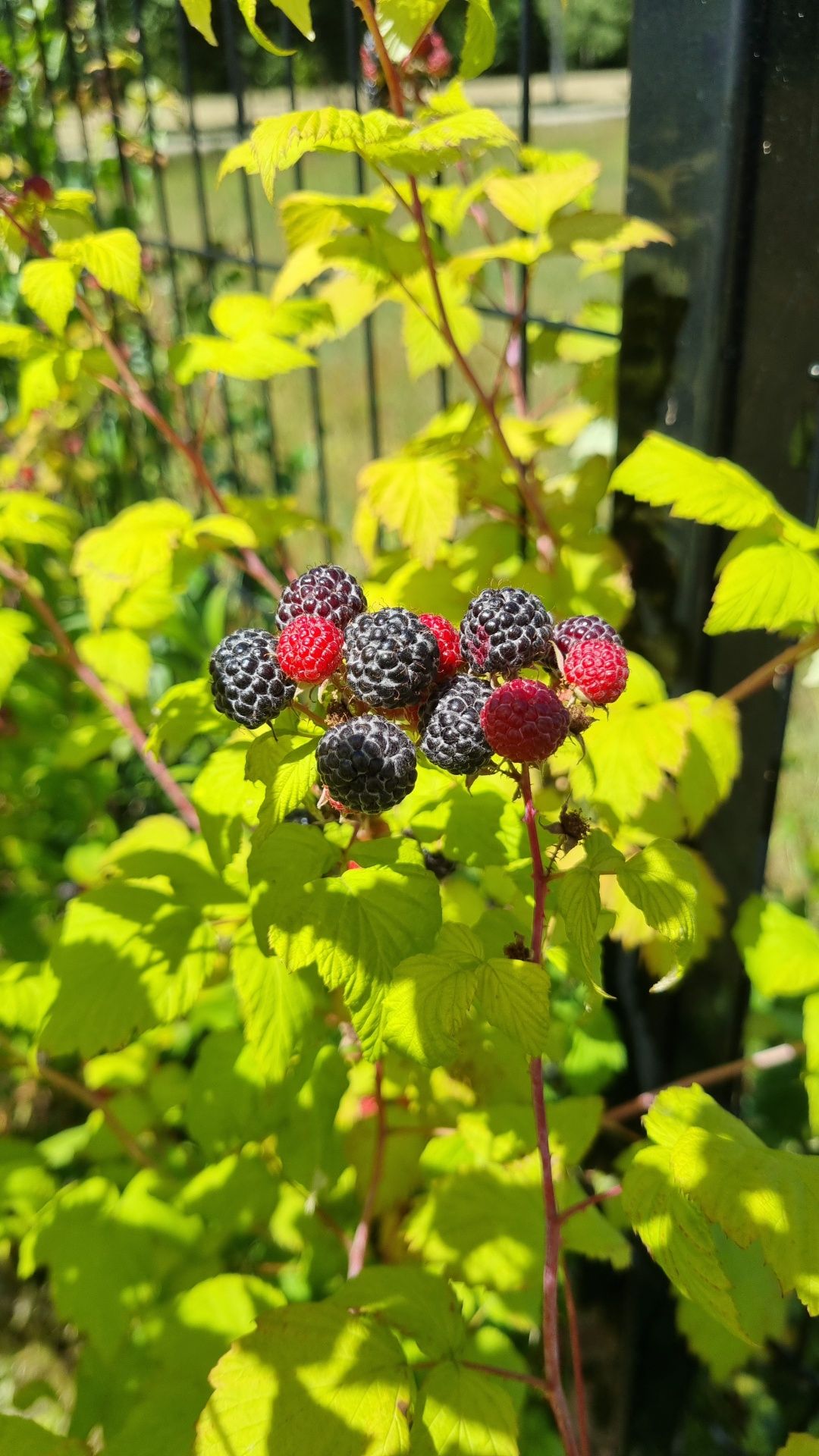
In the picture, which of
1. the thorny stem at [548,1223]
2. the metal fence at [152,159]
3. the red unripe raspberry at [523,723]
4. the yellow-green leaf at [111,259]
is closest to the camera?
the red unripe raspberry at [523,723]

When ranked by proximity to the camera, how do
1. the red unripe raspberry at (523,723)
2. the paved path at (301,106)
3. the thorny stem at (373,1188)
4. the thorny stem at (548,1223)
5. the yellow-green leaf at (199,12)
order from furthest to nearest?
the paved path at (301,106)
the thorny stem at (373,1188)
the yellow-green leaf at (199,12)
the thorny stem at (548,1223)
the red unripe raspberry at (523,723)

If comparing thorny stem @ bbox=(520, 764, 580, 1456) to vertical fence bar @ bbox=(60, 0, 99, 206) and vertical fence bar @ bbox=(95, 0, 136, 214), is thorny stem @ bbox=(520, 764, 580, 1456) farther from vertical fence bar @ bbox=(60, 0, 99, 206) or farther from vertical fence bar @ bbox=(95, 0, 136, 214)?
vertical fence bar @ bbox=(60, 0, 99, 206)

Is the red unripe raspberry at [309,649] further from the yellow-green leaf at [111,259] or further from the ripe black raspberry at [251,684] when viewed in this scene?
the yellow-green leaf at [111,259]

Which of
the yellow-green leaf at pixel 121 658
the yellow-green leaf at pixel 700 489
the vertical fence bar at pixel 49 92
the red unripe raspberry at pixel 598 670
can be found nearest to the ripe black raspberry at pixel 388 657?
the red unripe raspberry at pixel 598 670

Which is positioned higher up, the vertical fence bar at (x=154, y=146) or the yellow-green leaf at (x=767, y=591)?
the vertical fence bar at (x=154, y=146)

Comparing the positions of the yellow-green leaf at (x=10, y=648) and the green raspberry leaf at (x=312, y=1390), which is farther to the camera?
the yellow-green leaf at (x=10, y=648)

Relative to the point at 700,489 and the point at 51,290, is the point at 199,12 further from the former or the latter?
the point at 700,489

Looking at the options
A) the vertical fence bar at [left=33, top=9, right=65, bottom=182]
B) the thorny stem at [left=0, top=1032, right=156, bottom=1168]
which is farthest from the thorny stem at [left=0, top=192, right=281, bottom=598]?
the vertical fence bar at [left=33, top=9, right=65, bottom=182]

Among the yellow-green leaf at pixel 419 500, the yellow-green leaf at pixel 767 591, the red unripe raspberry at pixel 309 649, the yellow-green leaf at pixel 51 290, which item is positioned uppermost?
the yellow-green leaf at pixel 51 290

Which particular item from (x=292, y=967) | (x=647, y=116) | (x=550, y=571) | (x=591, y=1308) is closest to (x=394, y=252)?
(x=647, y=116)
